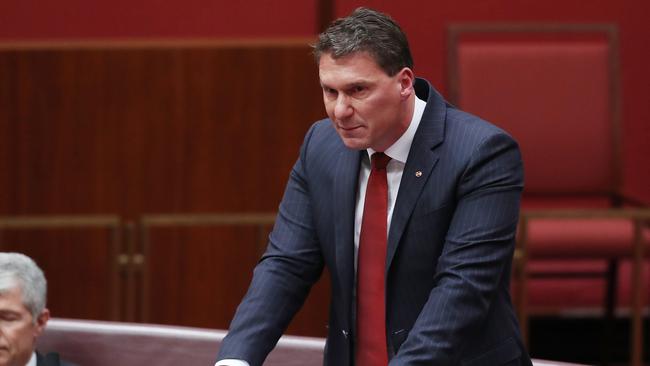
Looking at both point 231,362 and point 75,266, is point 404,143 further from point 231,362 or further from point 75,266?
point 75,266

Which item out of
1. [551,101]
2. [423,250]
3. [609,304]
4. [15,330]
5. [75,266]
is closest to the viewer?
[423,250]

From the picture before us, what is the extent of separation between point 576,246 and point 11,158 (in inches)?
49.0

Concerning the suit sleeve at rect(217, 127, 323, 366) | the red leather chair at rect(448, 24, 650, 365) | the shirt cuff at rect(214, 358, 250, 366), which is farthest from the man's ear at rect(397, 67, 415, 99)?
the red leather chair at rect(448, 24, 650, 365)

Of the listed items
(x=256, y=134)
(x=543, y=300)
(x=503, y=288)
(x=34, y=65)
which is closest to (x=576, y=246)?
(x=543, y=300)

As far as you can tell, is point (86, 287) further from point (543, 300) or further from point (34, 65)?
point (543, 300)

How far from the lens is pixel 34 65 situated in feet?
8.89

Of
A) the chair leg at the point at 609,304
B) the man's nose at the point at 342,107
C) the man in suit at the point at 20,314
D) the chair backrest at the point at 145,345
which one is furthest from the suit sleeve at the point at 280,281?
the chair leg at the point at 609,304

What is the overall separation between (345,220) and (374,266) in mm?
60

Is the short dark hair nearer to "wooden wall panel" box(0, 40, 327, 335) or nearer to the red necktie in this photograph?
the red necktie

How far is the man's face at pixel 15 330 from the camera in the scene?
1.82 meters

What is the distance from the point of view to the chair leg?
112 inches

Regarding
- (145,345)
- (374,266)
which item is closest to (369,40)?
(374,266)

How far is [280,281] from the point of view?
138cm

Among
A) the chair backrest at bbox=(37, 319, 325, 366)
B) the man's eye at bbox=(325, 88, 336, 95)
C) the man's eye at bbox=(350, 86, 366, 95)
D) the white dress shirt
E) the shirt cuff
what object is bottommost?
the chair backrest at bbox=(37, 319, 325, 366)
